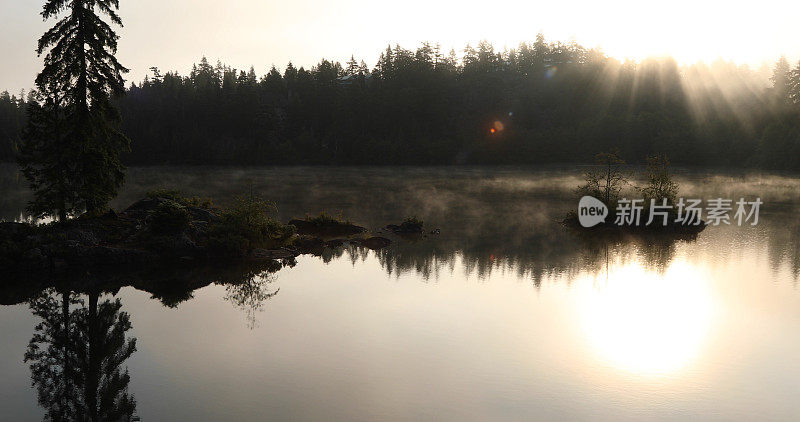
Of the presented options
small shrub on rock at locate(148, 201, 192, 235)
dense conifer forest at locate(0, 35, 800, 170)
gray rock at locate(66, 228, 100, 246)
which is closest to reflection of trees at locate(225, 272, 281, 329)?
small shrub on rock at locate(148, 201, 192, 235)

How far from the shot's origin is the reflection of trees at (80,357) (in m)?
15.0

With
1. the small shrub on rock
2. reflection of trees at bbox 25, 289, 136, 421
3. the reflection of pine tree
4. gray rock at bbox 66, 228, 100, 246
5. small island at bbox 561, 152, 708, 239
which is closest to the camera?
reflection of trees at bbox 25, 289, 136, 421

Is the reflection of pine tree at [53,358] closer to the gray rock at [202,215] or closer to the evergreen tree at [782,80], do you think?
the gray rock at [202,215]

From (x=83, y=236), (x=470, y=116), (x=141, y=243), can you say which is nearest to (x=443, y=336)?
(x=141, y=243)

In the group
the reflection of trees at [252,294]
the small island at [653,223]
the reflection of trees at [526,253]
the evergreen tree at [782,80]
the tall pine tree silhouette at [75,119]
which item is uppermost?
the evergreen tree at [782,80]

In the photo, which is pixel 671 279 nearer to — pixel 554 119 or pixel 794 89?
pixel 554 119

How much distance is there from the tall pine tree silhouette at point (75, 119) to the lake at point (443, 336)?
9374 mm

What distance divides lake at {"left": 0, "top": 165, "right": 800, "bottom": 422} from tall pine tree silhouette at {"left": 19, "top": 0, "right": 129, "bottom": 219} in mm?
9374

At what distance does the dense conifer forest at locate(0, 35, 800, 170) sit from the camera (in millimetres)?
144000

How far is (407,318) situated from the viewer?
72.4ft

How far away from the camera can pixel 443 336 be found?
19.9 meters

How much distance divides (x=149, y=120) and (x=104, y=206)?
472ft

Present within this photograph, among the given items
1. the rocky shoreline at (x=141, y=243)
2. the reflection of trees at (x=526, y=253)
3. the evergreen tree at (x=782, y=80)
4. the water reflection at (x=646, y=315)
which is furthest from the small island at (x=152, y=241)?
the evergreen tree at (x=782, y=80)

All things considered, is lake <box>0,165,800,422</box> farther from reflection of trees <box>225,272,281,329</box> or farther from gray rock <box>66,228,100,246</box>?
gray rock <box>66,228,100,246</box>
